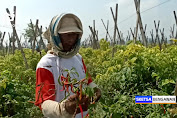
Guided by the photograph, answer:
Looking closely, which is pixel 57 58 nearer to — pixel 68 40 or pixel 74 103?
pixel 68 40

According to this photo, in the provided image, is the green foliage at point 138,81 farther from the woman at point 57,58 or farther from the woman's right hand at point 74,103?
the woman's right hand at point 74,103

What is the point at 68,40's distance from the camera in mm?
1233

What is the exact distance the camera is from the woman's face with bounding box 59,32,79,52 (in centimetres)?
122

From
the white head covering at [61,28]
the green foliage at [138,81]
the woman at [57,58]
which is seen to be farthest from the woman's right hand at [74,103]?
the green foliage at [138,81]

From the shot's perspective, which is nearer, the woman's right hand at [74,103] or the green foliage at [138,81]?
the woman's right hand at [74,103]

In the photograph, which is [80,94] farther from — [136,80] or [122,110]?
[136,80]

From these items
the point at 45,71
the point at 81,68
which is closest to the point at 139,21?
the point at 81,68

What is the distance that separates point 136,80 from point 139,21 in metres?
3.06

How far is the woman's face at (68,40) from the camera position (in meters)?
1.22

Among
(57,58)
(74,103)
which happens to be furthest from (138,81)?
(74,103)

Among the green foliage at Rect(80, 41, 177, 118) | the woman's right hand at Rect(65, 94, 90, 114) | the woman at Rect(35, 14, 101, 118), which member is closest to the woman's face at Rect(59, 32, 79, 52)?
the woman at Rect(35, 14, 101, 118)

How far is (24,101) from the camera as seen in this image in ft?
9.83

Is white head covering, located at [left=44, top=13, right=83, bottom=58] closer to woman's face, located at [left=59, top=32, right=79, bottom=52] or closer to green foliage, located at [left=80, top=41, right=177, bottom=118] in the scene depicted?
woman's face, located at [left=59, top=32, right=79, bottom=52]

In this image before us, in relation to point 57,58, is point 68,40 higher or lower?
higher
